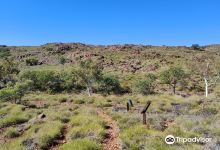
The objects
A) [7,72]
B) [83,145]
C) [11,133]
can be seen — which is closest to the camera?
[83,145]

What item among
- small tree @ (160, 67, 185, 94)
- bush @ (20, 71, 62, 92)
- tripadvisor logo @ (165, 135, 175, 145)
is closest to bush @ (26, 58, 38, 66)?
bush @ (20, 71, 62, 92)

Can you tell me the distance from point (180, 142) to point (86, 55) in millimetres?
86305

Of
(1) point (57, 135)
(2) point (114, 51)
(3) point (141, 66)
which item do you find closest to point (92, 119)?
(1) point (57, 135)

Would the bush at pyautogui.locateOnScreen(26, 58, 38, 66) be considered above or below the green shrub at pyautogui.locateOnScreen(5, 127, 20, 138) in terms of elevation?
above

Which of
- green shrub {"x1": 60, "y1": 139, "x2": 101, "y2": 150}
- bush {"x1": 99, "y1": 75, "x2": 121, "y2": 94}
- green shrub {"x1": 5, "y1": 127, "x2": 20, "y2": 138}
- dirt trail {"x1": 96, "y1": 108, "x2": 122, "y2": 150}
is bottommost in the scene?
bush {"x1": 99, "y1": 75, "x2": 121, "y2": 94}

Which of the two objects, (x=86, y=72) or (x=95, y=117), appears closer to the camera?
(x=95, y=117)

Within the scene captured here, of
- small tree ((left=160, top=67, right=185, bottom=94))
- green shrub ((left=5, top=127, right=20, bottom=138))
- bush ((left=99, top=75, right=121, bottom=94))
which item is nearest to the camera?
green shrub ((left=5, top=127, right=20, bottom=138))

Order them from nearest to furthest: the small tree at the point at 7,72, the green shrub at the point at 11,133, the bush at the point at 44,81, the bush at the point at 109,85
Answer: the green shrub at the point at 11,133
the small tree at the point at 7,72
the bush at the point at 44,81
the bush at the point at 109,85

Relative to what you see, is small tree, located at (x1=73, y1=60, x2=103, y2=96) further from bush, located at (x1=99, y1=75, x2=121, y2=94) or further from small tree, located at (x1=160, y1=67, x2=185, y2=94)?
small tree, located at (x1=160, y1=67, x2=185, y2=94)

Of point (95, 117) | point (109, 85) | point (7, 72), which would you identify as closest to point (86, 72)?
point (109, 85)

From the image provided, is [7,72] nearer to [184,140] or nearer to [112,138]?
[112,138]

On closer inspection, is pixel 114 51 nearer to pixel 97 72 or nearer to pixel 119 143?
pixel 97 72

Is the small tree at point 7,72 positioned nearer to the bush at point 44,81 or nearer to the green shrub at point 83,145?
the bush at point 44,81

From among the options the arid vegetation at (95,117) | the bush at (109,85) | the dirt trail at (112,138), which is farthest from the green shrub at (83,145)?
the bush at (109,85)
